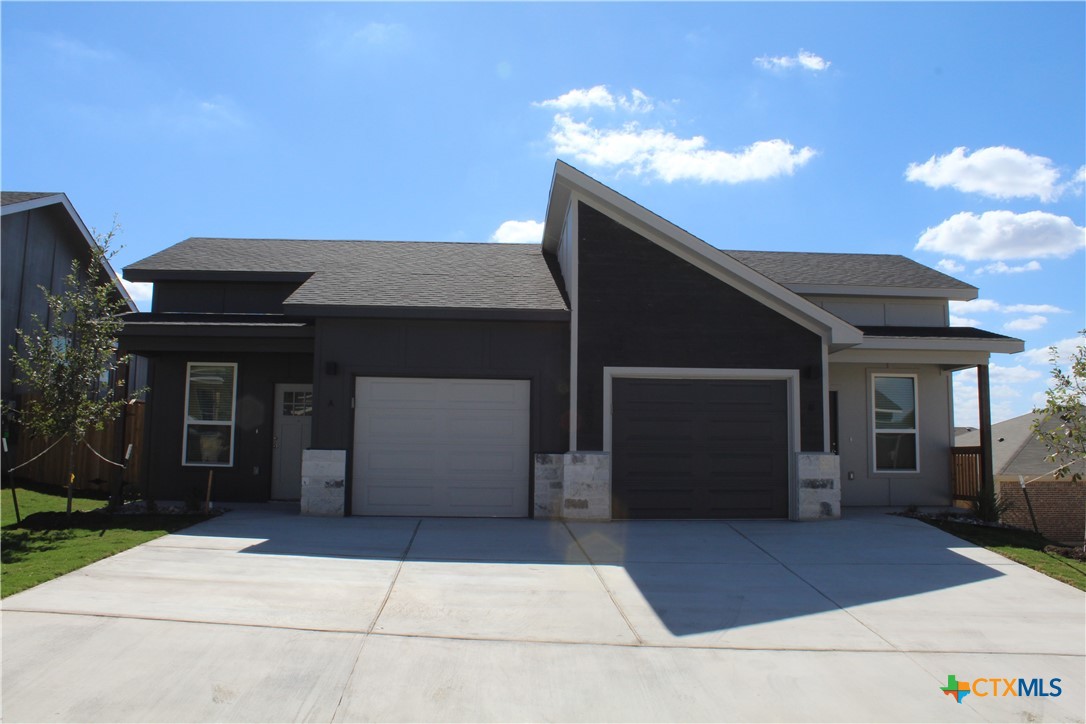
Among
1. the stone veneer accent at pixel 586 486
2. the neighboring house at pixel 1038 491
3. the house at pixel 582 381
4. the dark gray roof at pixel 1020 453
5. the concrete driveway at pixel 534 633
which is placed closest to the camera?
the concrete driveway at pixel 534 633

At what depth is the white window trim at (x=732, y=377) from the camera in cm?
1138

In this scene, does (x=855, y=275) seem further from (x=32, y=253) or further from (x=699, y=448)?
(x=32, y=253)

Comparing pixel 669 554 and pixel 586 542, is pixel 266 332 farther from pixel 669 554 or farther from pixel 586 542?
pixel 669 554

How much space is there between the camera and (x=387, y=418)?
11555mm

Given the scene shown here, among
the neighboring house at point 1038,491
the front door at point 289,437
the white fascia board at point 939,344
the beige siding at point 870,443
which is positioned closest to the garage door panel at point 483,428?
the front door at point 289,437

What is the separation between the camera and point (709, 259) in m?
11.6

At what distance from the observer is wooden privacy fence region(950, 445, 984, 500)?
1298 cm

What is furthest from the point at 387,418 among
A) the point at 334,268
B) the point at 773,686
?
the point at 773,686

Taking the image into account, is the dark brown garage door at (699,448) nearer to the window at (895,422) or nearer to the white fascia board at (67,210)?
the window at (895,422)

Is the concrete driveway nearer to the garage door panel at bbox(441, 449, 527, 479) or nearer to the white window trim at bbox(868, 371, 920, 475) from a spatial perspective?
the garage door panel at bbox(441, 449, 527, 479)

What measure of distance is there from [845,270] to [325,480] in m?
10.8

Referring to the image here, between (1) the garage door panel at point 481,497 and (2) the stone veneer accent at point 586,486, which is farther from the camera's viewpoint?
(1) the garage door panel at point 481,497

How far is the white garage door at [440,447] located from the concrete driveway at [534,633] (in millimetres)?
2062

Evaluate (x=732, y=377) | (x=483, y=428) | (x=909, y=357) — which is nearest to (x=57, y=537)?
(x=483, y=428)
